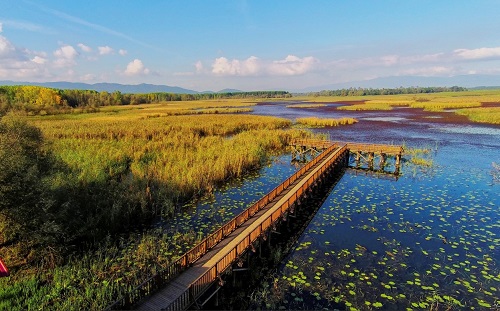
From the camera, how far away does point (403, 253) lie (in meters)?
15.4

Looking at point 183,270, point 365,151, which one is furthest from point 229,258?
point 365,151

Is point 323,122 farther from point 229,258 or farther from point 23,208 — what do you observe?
point 23,208

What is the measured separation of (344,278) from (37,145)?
22309 millimetres

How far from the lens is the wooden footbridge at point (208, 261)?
10.2 meters

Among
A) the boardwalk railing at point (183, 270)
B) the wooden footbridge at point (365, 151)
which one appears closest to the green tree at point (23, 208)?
the boardwalk railing at point (183, 270)

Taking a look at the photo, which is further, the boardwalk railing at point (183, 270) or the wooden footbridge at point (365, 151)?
the wooden footbridge at point (365, 151)

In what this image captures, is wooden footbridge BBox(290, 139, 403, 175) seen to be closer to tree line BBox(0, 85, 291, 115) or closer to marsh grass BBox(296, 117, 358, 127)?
marsh grass BBox(296, 117, 358, 127)

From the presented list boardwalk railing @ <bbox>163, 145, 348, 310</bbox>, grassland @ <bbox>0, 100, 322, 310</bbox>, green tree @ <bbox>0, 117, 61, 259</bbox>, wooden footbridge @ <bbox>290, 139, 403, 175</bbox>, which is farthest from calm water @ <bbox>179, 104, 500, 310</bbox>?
green tree @ <bbox>0, 117, 61, 259</bbox>

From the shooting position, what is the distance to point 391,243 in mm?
16438

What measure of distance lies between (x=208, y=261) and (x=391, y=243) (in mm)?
10538

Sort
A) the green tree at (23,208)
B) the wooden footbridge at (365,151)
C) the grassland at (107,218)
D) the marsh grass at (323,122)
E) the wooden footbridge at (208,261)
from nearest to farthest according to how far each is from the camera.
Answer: the wooden footbridge at (208,261) < the grassland at (107,218) < the green tree at (23,208) < the wooden footbridge at (365,151) < the marsh grass at (323,122)

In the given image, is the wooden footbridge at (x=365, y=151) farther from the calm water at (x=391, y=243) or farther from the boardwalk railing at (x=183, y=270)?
the boardwalk railing at (x=183, y=270)

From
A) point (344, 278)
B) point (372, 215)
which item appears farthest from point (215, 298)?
point (372, 215)

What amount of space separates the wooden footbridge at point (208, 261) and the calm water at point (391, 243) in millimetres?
1831
